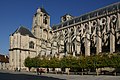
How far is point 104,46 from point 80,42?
27.8ft

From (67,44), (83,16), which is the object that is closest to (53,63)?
(67,44)

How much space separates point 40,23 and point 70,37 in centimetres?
1449

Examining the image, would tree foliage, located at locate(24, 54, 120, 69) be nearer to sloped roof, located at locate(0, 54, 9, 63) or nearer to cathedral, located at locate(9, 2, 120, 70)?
cathedral, located at locate(9, 2, 120, 70)

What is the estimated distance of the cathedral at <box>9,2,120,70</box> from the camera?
52156 millimetres

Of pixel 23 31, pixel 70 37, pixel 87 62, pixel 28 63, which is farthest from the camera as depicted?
pixel 23 31

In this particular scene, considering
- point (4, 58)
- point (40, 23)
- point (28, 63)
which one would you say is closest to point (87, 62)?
point (28, 63)

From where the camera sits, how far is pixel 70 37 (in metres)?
63.3

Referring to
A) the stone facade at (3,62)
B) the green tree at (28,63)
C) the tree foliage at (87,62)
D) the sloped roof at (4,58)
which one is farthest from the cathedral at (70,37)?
the sloped roof at (4,58)

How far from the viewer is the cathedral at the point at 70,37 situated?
52156mm

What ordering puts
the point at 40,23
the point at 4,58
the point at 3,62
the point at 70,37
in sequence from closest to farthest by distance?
the point at 70,37 < the point at 40,23 < the point at 3,62 < the point at 4,58

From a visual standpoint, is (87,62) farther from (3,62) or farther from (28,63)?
(3,62)

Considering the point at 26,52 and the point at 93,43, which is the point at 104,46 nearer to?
the point at 93,43

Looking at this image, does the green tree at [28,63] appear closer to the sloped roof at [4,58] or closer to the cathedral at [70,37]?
the cathedral at [70,37]

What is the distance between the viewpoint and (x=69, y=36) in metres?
64.0
